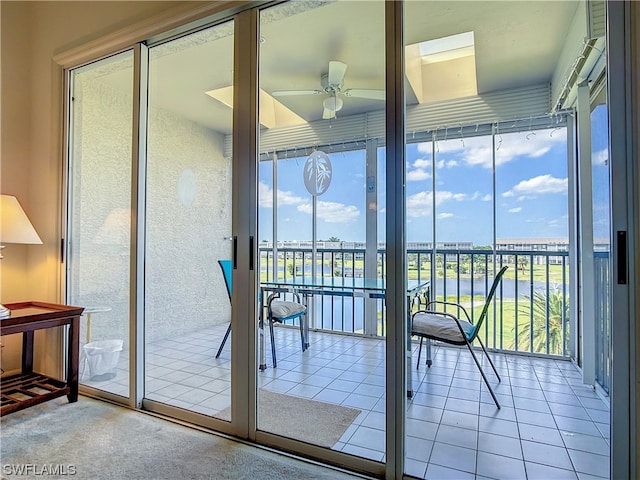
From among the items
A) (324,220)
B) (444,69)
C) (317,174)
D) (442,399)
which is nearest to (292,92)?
(317,174)

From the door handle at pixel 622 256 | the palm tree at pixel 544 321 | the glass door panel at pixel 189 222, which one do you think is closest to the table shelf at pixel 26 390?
the glass door panel at pixel 189 222

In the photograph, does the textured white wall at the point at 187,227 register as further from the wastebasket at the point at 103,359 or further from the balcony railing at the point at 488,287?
the balcony railing at the point at 488,287

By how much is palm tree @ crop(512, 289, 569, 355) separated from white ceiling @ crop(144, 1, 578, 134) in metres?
2.03

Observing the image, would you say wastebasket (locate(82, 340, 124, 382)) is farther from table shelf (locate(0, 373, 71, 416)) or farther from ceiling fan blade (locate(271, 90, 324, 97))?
ceiling fan blade (locate(271, 90, 324, 97))

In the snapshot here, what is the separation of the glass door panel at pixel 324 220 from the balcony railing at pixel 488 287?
28mm

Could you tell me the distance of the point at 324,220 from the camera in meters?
3.67

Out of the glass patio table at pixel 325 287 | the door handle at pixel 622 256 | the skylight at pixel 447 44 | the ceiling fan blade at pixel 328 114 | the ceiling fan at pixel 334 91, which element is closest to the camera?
the door handle at pixel 622 256

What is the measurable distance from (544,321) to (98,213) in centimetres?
402

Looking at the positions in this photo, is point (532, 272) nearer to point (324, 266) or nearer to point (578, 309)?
point (578, 309)

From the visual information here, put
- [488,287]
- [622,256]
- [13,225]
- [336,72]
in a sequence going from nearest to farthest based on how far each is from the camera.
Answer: [622,256] < [13,225] < [336,72] < [488,287]

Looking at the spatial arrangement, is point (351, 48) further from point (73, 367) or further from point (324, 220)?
point (73, 367)

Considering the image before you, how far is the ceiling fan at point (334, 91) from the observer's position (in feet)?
9.68

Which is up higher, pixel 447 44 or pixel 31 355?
pixel 447 44

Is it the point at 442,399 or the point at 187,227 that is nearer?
the point at 442,399
